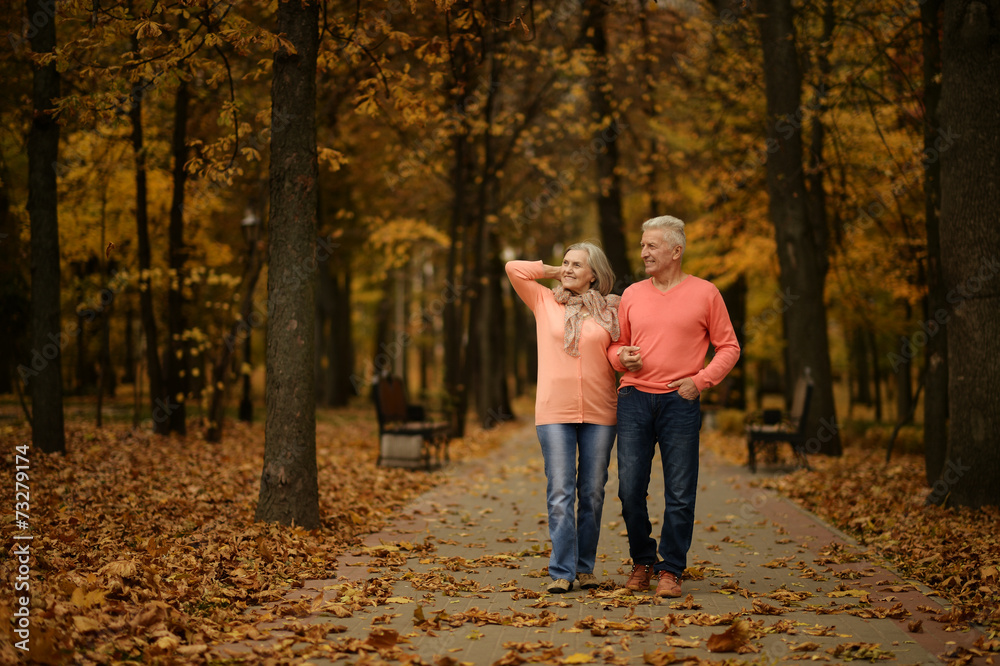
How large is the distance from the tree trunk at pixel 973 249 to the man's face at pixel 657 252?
3.82 metres

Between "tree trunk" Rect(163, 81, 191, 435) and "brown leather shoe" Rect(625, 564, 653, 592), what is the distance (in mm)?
9958

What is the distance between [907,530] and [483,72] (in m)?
13.4

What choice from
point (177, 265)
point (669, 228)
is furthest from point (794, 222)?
point (177, 265)

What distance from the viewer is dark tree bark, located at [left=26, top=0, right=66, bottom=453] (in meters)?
9.34

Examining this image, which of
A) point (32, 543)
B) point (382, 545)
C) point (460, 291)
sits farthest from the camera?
point (460, 291)

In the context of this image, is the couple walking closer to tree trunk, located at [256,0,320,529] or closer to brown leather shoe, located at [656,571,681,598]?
brown leather shoe, located at [656,571,681,598]

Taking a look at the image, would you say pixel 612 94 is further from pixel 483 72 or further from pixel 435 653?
pixel 435 653

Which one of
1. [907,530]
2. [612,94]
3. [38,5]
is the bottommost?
[907,530]

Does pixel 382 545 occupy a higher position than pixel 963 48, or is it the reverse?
pixel 963 48

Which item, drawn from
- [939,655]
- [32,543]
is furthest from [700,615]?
[32,543]

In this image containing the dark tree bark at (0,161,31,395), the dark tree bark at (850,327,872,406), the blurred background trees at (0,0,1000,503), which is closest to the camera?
the blurred background trees at (0,0,1000,503)

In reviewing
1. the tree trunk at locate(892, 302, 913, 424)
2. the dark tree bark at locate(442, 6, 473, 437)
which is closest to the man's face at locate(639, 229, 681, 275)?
the dark tree bark at locate(442, 6, 473, 437)

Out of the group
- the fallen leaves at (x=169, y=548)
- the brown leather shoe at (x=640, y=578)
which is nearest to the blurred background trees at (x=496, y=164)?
the fallen leaves at (x=169, y=548)

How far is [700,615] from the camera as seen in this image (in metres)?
4.60
